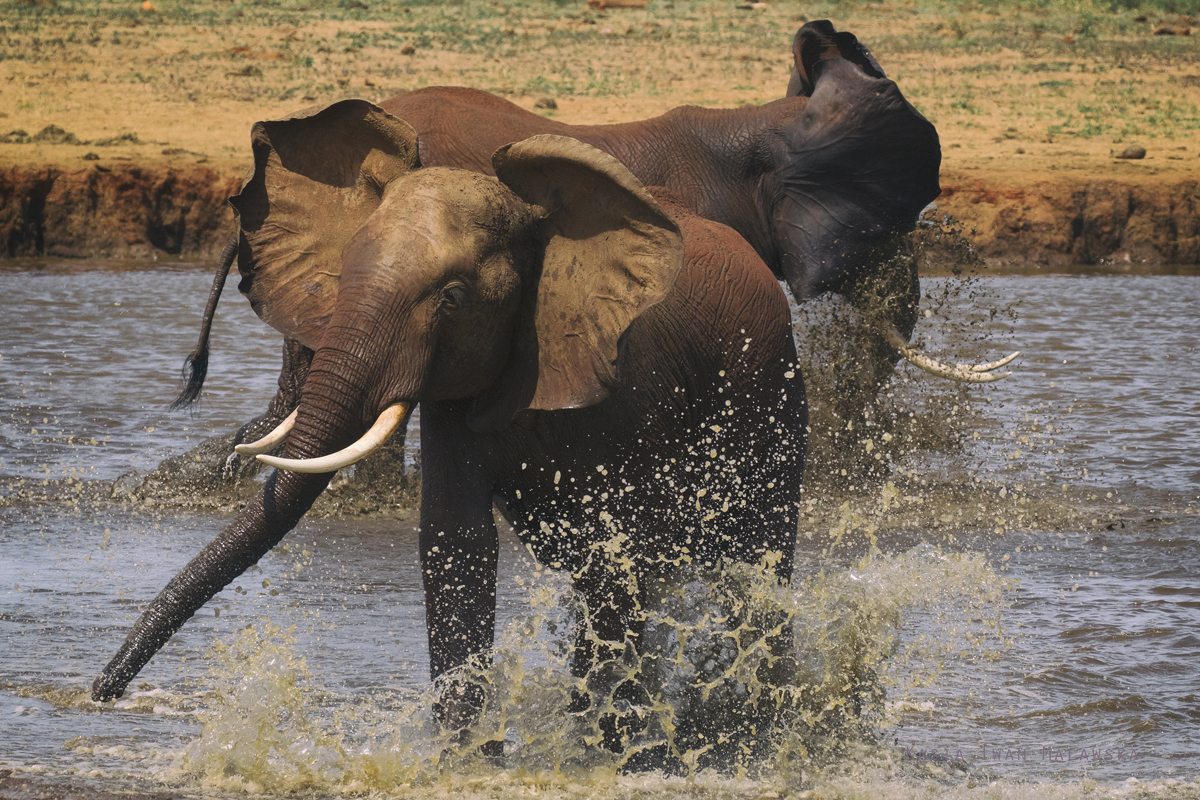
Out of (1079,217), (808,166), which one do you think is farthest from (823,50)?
(1079,217)

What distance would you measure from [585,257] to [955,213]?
13.5 meters

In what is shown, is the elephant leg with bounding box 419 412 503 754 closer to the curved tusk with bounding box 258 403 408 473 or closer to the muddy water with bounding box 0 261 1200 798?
the muddy water with bounding box 0 261 1200 798

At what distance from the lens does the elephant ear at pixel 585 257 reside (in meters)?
3.46

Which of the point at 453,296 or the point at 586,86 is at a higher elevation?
the point at 453,296

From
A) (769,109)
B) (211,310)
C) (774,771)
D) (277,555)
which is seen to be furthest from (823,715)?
(211,310)

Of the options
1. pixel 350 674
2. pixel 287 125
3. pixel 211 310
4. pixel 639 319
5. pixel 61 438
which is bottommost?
pixel 61 438

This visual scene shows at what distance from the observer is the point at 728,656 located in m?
4.23

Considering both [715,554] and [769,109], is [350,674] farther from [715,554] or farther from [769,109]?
[769,109]

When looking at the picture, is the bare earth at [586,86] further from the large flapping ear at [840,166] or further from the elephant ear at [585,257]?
the elephant ear at [585,257]

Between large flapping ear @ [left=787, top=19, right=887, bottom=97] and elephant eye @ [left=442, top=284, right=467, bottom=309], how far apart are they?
275 cm

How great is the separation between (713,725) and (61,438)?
5.34 meters

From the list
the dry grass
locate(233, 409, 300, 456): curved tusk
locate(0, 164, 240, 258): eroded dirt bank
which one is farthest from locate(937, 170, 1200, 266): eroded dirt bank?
locate(233, 409, 300, 456): curved tusk

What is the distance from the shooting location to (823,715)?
4152 mm

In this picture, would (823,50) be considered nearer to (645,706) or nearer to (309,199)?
(309,199)
